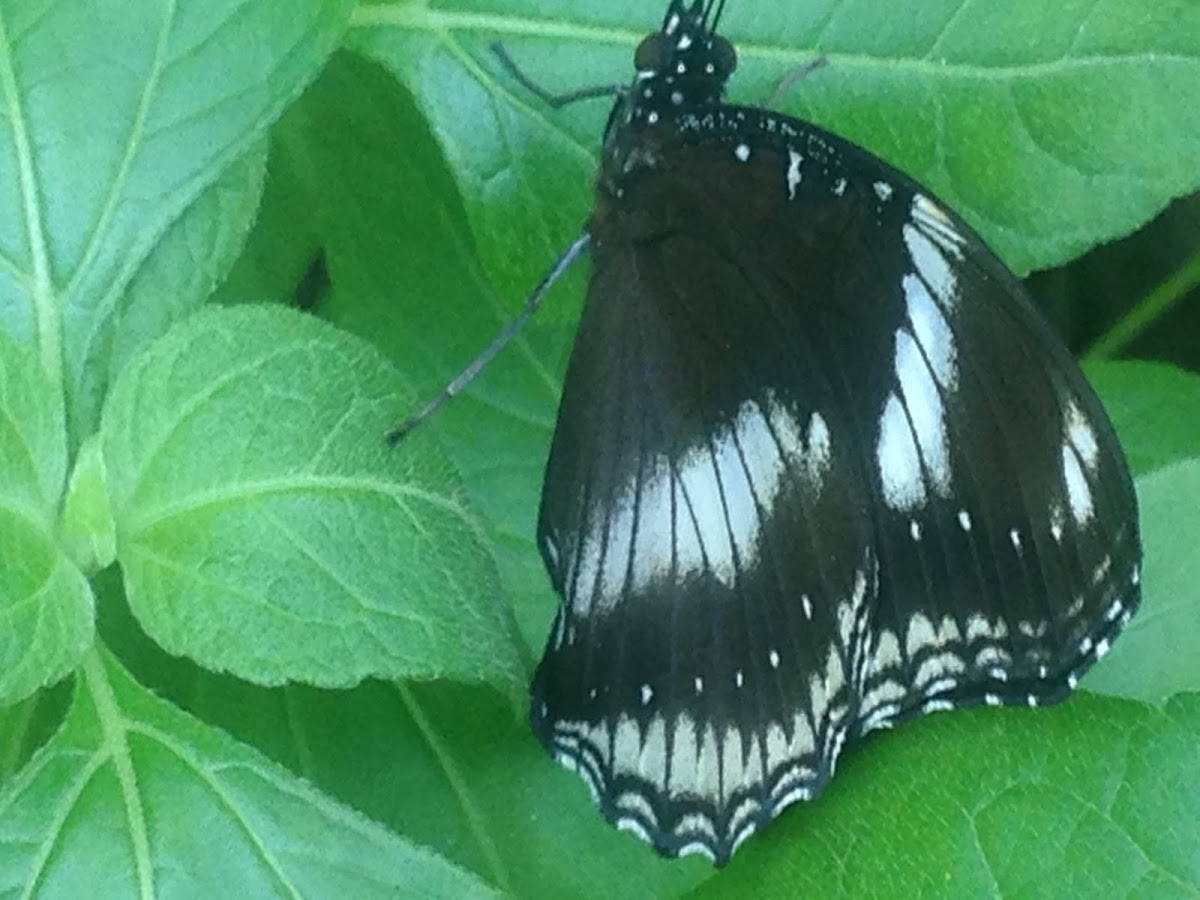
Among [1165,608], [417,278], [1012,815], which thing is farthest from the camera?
[417,278]

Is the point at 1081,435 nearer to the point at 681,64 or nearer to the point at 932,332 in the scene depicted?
the point at 932,332

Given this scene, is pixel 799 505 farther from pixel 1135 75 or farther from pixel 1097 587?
pixel 1135 75

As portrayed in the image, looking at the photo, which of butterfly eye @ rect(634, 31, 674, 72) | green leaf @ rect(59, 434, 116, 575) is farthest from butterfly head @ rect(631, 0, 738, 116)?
green leaf @ rect(59, 434, 116, 575)

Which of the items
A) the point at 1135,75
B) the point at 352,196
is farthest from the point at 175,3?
the point at 1135,75

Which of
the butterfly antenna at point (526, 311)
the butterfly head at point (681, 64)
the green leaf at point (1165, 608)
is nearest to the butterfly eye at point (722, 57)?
the butterfly head at point (681, 64)

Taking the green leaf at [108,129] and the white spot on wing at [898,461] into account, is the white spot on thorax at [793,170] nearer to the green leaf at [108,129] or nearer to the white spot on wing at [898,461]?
the white spot on wing at [898,461]

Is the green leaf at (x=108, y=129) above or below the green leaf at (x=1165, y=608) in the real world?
above

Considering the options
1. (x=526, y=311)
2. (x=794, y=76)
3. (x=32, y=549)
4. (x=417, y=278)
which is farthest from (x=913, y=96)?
(x=32, y=549)
